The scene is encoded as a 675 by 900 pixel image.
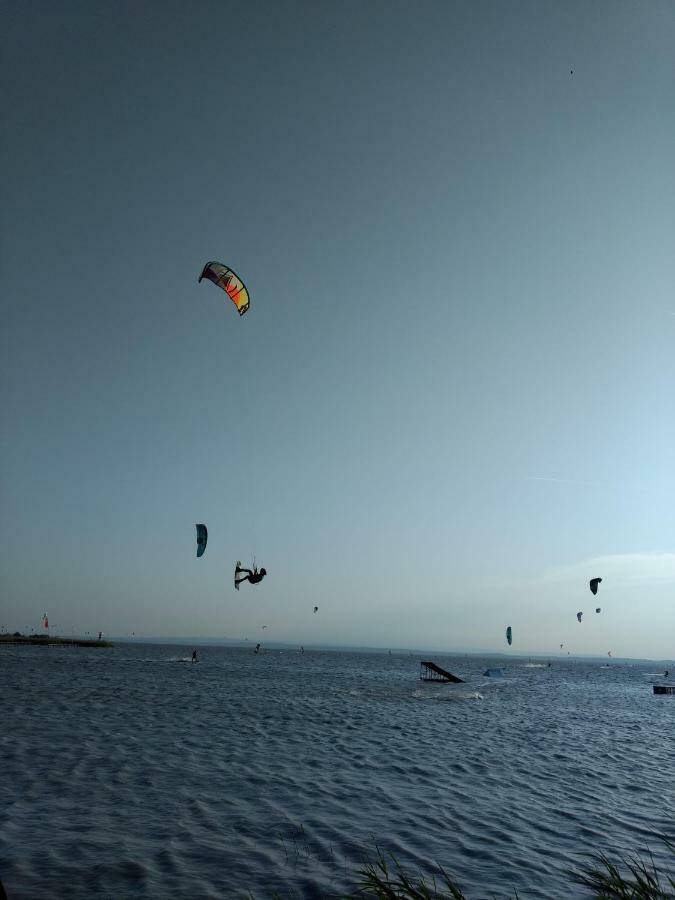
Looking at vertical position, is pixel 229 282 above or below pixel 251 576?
above

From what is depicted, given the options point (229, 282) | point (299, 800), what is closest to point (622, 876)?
point (299, 800)

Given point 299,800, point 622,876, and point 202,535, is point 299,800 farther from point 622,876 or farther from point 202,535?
point 202,535

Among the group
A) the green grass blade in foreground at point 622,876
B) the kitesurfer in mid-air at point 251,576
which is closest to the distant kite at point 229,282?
the kitesurfer in mid-air at point 251,576

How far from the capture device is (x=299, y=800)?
1573 cm

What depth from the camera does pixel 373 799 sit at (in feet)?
53.0

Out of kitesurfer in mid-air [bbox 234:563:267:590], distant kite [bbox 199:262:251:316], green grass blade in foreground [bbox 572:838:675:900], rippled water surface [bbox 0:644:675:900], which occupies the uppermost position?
distant kite [bbox 199:262:251:316]

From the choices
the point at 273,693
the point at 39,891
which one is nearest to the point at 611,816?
the point at 39,891

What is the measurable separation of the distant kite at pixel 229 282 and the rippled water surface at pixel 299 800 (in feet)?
50.3

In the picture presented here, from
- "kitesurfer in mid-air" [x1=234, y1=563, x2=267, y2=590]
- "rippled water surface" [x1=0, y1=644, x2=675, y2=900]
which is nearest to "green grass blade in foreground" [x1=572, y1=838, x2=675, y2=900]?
"rippled water surface" [x1=0, y1=644, x2=675, y2=900]

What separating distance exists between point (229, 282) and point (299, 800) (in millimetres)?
16797

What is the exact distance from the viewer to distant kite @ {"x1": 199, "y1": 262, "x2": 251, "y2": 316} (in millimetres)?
22922

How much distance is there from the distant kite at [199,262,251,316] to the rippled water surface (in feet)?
50.3

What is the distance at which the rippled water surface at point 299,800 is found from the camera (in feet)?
35.7

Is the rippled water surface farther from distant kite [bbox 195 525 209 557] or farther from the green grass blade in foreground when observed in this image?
distant kite [bbox 195 525 209 557]
